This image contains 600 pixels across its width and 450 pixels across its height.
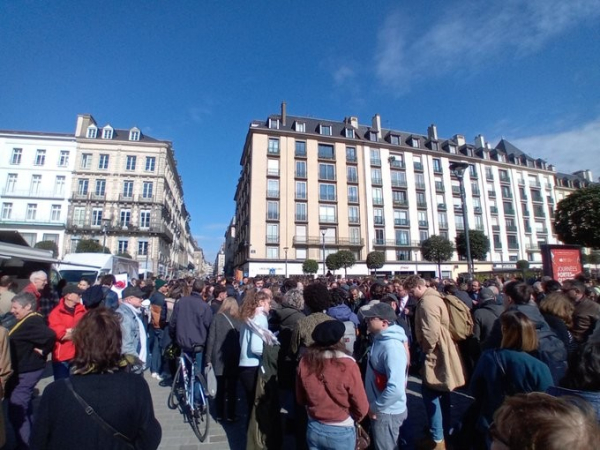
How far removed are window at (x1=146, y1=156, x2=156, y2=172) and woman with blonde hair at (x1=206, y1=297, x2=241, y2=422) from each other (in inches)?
1613

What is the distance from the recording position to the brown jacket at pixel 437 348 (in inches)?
138

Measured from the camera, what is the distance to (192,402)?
14.9 ft

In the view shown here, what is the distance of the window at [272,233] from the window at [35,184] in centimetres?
2861

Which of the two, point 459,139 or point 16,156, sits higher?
point 459,139

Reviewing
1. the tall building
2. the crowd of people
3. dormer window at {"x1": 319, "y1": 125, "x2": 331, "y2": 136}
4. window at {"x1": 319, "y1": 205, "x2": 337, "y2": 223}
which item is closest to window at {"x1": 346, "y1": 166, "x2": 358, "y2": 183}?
the tall building

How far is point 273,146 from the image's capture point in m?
40.6

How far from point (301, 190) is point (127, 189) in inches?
877

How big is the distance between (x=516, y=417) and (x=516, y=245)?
57992 mm

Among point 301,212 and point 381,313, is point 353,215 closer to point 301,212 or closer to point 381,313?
point 301,212

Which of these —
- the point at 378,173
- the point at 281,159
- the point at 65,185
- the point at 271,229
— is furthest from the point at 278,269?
the point at 65,185

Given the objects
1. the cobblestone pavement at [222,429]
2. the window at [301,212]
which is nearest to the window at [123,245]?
the window at [301,212]

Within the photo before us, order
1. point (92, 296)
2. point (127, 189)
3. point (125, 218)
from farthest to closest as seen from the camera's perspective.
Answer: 1. point (127, 189)
2. point (125, 218)
3. point (92, 296)

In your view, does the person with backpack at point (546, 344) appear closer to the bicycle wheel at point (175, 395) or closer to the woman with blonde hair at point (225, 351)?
the woman with blonde hair at point (225, 351)

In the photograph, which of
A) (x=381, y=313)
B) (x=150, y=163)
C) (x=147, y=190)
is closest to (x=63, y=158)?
(x=150, y=163)
